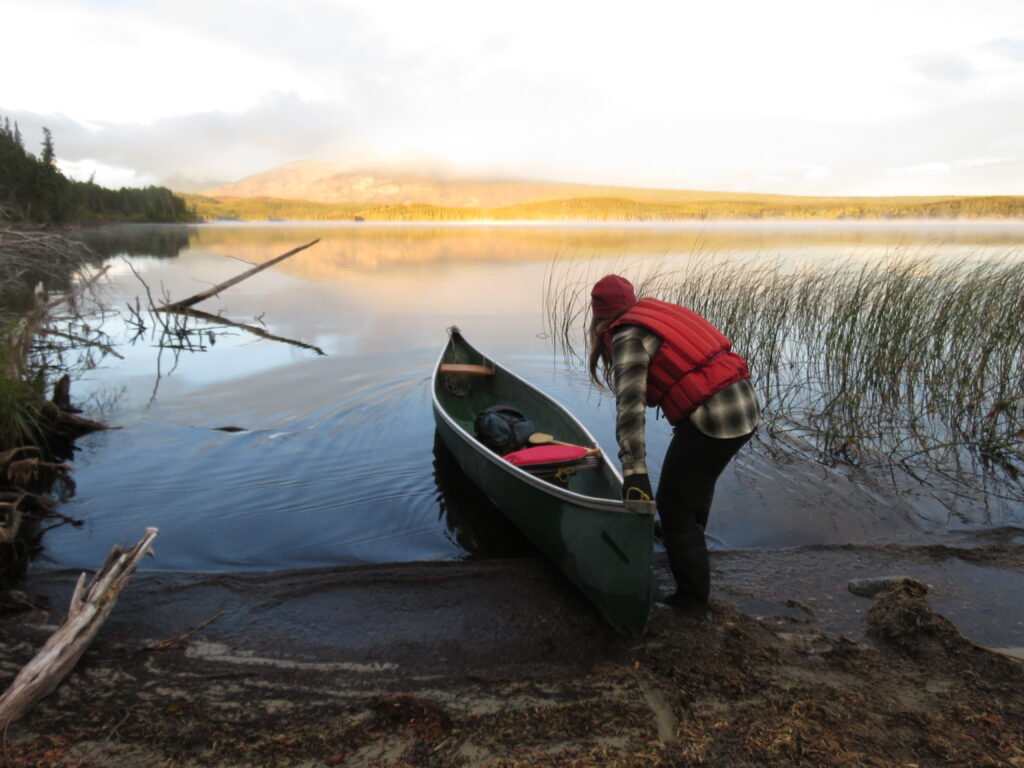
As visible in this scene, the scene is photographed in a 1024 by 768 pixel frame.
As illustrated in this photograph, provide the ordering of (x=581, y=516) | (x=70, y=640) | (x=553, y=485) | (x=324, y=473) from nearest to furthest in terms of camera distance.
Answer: (x=70, y=640)
(x=581, y=516)
(x=553, y=485)
(x=324, y=473)

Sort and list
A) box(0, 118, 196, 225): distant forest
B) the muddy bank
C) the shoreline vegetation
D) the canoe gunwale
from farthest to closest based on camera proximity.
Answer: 1. box(0, 118, 196, 225): distant forest
2. the shoreline vegetation
3. the canoe gunwale
4. the muddy bank

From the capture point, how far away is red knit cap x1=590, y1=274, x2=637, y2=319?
312cm

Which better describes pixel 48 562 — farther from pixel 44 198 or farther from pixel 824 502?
pixel 44 198

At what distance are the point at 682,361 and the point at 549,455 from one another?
1499 millimetres

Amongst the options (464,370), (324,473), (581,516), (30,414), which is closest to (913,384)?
(464,370)

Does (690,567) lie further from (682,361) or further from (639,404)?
(682,361)

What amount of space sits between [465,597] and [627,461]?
153 cm

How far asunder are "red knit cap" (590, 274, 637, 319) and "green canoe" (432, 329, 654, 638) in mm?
963

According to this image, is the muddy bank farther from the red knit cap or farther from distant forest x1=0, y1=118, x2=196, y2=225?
distant forest x1=0, y1=118, x2=196, y2=225

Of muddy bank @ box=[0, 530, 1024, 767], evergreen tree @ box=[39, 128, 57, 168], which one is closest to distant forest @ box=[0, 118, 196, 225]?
evergreen tree @ box=[39, 128, 57, 168]

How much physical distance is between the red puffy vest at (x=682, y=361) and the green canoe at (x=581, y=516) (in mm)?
575

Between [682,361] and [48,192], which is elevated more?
[48,192]

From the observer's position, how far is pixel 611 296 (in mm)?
3117

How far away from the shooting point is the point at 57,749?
240 cm
